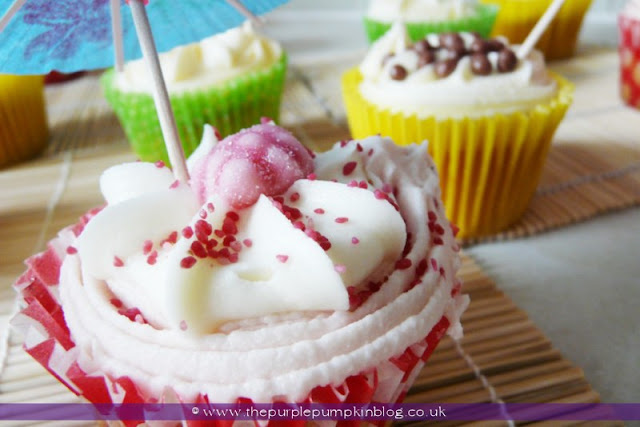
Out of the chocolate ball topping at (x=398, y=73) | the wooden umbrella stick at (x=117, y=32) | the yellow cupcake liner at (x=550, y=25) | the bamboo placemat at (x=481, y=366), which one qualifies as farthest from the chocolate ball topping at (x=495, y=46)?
the yellow cupcake liner at (x=550, y=25)

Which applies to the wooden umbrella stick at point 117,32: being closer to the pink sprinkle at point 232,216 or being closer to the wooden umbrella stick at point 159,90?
the wooden umbrella stick at point 159,90

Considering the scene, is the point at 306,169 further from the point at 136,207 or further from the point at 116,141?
the point at 116,141

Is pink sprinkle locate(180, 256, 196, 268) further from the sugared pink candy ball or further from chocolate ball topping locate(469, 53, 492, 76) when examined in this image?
chocolate ball topping locate(469, 53, 492, 76)

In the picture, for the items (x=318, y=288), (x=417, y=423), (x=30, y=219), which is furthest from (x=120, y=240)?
(x=30, y=219)

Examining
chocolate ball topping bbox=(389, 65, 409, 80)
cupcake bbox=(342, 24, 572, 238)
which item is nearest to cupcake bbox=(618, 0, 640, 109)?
cupcake bbox=(342, 24, 572, 238)

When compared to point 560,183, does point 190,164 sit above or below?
above

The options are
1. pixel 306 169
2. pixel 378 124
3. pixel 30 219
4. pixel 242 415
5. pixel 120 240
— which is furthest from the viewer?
pixel 30 219

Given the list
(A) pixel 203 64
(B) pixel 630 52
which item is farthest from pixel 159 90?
(B) pixel 630 52
